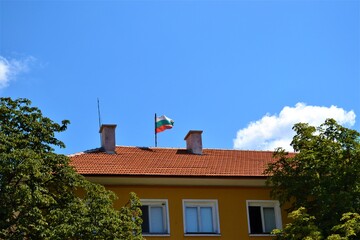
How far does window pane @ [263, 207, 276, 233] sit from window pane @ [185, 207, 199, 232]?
9.66 feet

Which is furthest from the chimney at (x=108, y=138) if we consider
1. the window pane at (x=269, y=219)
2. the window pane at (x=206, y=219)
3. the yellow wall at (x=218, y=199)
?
the window pane at (x=269, y=219)

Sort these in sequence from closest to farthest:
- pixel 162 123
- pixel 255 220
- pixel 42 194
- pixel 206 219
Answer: pixel 42 194
pixel 206 219
pixel 255 220
pixel 162 123

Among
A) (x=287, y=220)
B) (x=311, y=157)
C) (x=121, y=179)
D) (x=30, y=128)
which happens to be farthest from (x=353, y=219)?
(x=30, y=128)

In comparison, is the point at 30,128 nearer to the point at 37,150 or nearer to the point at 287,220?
the point at 37,150

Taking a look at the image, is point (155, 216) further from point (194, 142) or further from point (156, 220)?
point (194, 142)

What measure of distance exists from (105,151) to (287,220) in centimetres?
814

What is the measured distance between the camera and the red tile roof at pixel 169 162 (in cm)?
2659

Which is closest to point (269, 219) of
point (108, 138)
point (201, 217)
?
point (201, 217)

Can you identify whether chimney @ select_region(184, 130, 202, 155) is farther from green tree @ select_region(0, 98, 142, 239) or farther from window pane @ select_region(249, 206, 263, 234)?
green tree @ select_region(0, 98, 142, 239)

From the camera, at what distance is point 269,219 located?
28.2 meters

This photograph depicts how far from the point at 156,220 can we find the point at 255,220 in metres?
4.11

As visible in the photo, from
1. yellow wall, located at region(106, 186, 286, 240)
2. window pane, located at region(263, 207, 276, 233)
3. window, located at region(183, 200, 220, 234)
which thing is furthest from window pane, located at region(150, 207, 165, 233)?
window pane, located at region(263, 207, 276, 233)

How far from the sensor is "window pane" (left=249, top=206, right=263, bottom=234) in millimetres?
27781

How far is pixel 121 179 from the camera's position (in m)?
26.2
